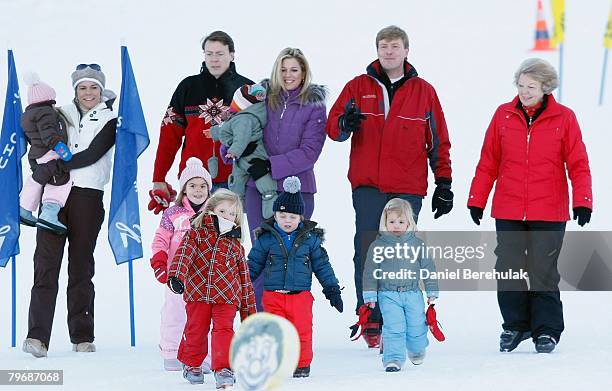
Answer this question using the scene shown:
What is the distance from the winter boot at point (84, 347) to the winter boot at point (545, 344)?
8.59 feet

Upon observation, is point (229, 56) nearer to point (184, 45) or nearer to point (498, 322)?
point (498, 322)

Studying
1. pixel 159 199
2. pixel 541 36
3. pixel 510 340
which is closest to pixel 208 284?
pixel 159 199

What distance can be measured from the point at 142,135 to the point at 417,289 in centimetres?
216

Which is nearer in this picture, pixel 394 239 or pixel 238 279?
pixel 238 279

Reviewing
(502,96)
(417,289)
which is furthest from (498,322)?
(502,96)

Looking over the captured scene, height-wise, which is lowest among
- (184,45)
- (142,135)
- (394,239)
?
(394,239)

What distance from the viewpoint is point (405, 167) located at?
8.45m

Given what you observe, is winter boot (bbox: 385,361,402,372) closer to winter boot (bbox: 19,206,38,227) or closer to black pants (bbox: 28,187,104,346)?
black pants (bbox: 28,187,104,346)

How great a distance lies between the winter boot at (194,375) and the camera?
7277 mm

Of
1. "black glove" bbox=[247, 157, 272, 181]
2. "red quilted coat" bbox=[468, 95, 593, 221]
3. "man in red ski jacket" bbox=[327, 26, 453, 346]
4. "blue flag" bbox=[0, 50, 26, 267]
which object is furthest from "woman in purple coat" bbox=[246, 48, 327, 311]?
"blue flag" bbox=[0, 50, 26, 267]

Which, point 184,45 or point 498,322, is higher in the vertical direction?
point 184,45

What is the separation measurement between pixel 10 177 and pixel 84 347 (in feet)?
3.91

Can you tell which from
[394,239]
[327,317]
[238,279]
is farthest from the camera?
[327,317]

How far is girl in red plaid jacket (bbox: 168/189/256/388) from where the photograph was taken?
7242 millimetres
